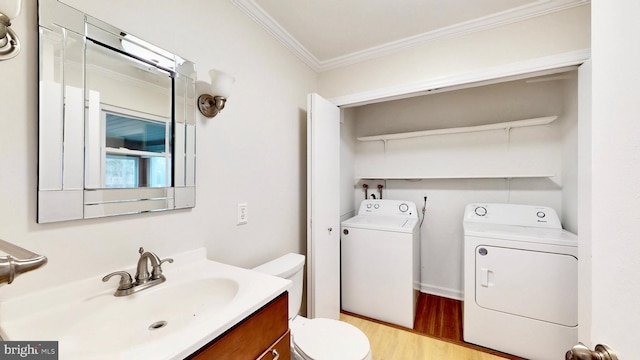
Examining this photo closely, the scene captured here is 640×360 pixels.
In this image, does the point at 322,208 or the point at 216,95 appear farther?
the point at 322,208

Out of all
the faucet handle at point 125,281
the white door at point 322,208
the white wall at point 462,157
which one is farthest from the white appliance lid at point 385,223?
the faucet handle at point 125,281

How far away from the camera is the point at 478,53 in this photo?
1.73 metres

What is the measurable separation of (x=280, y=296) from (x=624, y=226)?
99cm

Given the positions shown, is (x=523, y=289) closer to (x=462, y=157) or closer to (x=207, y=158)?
(x=462, y=157)

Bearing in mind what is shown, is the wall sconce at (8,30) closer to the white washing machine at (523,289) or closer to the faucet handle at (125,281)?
the faucet handle at (125,281)

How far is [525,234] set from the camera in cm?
185

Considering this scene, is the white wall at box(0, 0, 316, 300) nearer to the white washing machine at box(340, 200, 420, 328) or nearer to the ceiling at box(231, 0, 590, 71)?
the ceiling at box(231, 0, 590, 71)

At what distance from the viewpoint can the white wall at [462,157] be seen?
7.25 ft

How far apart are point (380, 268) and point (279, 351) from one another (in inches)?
56.9

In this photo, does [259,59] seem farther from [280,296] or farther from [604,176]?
[604,176]

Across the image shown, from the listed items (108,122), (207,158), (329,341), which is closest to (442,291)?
(329,341)

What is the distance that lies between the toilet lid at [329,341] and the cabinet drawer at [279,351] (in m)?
0.29

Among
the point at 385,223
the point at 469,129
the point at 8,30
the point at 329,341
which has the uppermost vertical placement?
the point at 469,129

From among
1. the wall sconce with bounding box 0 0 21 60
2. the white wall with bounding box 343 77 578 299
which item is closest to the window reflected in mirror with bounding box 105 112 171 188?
the wall sconce with bounding box 0 0 21 60
